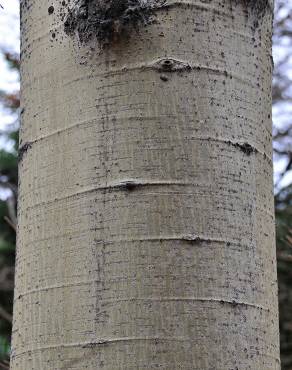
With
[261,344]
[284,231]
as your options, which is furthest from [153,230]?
[284,231]

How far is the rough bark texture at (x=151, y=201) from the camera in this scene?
78 cm

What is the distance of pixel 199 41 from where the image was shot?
861 mm

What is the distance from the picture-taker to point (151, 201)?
0.80 meters

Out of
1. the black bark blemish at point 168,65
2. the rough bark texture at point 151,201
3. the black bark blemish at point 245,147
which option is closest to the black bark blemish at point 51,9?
the rough bark texture at point 151,201

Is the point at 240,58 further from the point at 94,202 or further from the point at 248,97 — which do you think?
the point at 94,202

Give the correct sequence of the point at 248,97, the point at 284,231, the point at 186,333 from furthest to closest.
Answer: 1. the point at 284,231
2. the point at 248,97
3. the point at 186,333

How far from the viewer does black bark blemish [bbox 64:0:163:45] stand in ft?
2.84

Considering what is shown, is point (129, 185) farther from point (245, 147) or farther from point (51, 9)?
point (51, 9)

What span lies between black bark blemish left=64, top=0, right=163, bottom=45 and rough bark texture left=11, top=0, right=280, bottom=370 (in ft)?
0.03

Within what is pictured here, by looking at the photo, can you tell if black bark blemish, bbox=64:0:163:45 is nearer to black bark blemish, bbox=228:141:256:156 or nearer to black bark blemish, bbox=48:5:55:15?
black bark blemish, bbox=48:5:55:15

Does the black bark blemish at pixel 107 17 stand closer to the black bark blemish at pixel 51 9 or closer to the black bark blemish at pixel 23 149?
the black bark blemish at pixel 51 9

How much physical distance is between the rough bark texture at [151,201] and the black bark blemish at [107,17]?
11 mm

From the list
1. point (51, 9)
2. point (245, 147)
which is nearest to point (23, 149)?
point (51, 9)

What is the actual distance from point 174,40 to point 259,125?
0.49 feet
